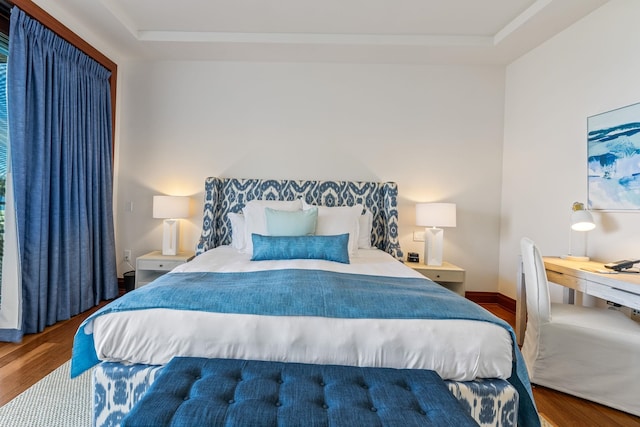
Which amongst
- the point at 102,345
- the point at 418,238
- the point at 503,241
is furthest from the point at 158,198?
the point at 503,241

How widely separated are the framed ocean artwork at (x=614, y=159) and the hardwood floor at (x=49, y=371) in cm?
143

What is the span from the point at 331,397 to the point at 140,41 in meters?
3.67

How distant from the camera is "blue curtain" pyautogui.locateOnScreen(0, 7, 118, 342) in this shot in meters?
2.43

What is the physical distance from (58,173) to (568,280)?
4.07 m

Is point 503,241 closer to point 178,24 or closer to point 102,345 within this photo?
point 102,345

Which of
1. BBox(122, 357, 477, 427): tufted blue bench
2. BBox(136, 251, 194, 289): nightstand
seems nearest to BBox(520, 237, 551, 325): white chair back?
BBox(122, 357, 477, 427): tufted blue bench

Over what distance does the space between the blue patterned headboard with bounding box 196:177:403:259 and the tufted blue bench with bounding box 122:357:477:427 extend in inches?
88.4

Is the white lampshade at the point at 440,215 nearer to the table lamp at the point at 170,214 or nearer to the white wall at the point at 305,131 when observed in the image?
the white wall at the point at 305,131

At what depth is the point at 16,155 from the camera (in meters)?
2.39

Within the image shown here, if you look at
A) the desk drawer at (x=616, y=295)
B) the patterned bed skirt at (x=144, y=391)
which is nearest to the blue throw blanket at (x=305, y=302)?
the patterned bed skirt at (x=144, y=391)

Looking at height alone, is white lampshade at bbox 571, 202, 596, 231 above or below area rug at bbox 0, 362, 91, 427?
above

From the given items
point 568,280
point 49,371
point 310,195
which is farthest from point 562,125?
point 49,371

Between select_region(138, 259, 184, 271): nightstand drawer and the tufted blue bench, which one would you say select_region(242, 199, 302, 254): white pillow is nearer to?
select_region(138, 259, 184, 271): nightstand drawer

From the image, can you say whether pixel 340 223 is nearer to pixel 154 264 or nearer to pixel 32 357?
pixel 154 264
